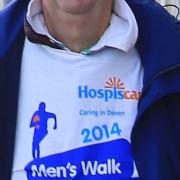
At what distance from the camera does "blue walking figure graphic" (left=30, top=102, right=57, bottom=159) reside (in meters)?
1.13

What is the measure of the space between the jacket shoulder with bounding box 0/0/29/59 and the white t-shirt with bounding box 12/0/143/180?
35mm

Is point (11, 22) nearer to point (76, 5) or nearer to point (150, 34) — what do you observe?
point (76, 5)

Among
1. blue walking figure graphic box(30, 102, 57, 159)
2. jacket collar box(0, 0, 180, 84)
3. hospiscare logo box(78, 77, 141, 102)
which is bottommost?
blue walking figure graphic box(30, 102, 57, 159)

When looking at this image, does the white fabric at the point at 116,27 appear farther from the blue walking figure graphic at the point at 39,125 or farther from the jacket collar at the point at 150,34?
the blue walking figure graphic at the point at 39,125

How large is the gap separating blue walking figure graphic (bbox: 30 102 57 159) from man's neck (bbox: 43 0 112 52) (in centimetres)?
16

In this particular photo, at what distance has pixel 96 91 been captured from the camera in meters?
1.16

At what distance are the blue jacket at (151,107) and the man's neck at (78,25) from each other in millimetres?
90

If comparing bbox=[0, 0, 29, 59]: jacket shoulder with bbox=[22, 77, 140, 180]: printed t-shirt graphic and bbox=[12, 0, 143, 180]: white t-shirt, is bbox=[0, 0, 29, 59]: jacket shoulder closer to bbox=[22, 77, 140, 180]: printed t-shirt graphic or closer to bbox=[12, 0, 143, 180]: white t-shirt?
bbox=[12, 0, 143, 180]: white t-shirt

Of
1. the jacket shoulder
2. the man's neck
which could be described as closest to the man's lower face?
the man's neck

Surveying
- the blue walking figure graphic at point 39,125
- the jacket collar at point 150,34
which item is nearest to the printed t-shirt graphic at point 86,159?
the blue walking figure graphic at point 39,125

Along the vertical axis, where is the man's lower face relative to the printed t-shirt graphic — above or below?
above

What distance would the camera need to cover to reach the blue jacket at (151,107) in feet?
3.69

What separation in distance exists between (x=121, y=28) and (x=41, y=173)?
0.38m

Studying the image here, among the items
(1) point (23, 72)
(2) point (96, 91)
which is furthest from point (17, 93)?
(2) point (96, 91)
